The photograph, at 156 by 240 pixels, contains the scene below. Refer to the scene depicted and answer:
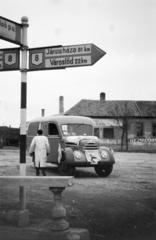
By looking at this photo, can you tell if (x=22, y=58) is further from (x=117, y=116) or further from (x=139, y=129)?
(x=139, y=129)

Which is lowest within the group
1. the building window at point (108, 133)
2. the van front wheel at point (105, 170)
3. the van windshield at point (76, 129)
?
the van front wheel at point (105, 170)

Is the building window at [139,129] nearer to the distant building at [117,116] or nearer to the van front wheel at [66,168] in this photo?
the distant building at [117,116]

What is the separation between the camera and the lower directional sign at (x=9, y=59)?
721 centimetres

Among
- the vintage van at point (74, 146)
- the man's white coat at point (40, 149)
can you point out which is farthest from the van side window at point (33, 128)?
the man's white coat at point (40, 149)

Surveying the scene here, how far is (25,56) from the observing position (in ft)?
23.5

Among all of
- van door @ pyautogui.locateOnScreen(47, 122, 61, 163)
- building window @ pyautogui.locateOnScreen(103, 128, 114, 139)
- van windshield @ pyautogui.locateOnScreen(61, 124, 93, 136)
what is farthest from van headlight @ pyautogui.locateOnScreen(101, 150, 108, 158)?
building window @ pyautogui.locateOnScreen(103, 128, 114, 139)

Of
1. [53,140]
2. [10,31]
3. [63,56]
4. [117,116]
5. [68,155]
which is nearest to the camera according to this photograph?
[10,31]

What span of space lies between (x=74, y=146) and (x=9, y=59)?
876 cm

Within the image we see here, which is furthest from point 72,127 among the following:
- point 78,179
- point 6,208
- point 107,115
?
point 107,115

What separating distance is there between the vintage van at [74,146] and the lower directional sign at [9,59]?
26.2ft

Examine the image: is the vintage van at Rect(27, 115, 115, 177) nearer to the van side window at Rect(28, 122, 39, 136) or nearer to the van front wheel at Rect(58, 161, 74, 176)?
the van front wheel at Rect(58, 161, 74, 176)

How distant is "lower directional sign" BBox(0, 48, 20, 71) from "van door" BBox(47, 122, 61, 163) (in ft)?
31.0

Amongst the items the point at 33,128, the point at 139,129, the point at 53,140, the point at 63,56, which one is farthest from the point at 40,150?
the point at 139,129

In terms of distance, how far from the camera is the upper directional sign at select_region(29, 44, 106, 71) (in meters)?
6.91
